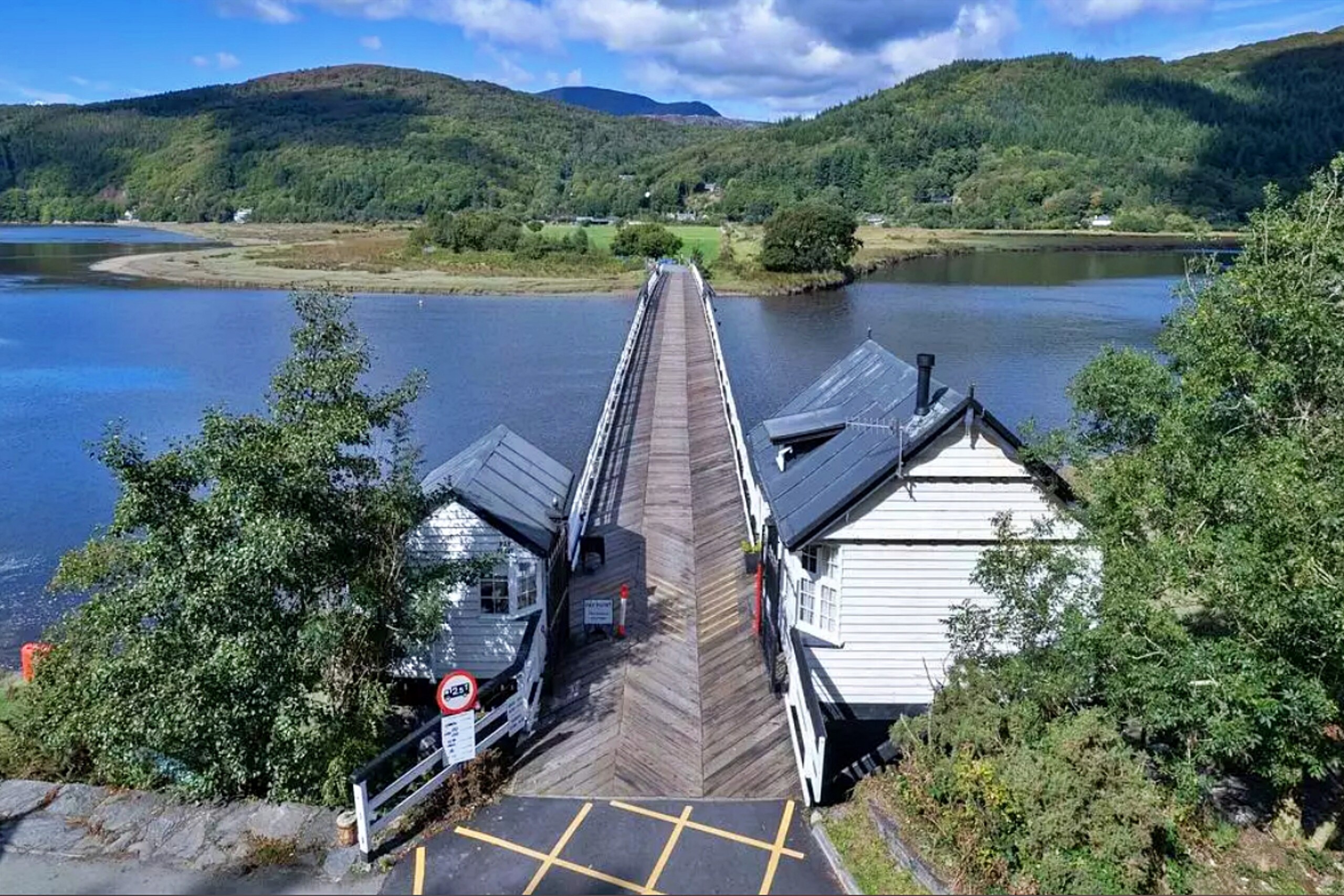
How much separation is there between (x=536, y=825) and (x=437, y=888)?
4.23 ft

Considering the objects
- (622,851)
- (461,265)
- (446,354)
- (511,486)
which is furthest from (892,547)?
(461,265)

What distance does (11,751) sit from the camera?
11258mm

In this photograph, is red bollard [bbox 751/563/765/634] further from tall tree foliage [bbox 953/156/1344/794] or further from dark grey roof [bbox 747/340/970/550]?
tall tree foliage [bbox 953/156/1344/794]

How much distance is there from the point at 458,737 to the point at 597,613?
4.11 m

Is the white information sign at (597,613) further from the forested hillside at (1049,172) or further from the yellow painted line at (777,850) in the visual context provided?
the forested hillside at (1049,172)

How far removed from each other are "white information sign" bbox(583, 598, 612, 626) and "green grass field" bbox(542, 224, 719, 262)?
78.3m

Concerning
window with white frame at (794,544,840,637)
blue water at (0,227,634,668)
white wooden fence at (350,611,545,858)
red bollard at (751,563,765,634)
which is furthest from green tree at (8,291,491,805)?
red bollard at (751,563,765,634)

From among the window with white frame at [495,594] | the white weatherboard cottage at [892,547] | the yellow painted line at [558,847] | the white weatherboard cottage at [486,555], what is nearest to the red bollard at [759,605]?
the white weatherboard cottage at [892,547]

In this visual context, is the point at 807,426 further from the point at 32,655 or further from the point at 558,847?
the point at 32,655

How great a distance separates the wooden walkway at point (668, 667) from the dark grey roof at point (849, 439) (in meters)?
2.55

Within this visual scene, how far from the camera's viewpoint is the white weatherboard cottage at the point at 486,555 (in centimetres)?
1164

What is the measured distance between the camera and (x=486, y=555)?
452 inches

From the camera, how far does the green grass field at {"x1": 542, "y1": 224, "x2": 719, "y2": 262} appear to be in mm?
100812

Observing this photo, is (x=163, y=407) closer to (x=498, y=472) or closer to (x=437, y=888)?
(x=498, y=472)
